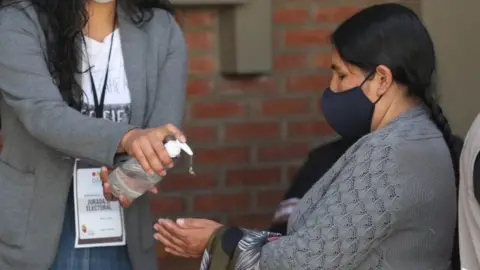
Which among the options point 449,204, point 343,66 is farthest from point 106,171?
point 449,204

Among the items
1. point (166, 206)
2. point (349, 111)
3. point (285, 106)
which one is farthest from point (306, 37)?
point (349, 111)

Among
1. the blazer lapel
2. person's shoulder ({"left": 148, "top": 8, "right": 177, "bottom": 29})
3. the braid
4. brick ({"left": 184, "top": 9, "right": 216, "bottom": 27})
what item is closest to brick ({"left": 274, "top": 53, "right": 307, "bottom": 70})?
brick ({"left": 184, "top": 9, "right": 216, "bottom": 27})

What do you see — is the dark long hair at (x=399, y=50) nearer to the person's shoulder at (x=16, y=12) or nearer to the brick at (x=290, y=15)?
the person's shoulder at (x=16, y=12)

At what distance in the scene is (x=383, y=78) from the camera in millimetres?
2826

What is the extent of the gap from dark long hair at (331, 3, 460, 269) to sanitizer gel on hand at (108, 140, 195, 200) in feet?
1.79

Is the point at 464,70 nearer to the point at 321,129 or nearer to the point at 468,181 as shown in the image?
the point at 321,129

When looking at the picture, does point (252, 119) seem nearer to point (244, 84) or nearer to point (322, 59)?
point (244, 84)

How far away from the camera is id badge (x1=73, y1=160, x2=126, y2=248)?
2.95 metres

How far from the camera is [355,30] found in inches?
113

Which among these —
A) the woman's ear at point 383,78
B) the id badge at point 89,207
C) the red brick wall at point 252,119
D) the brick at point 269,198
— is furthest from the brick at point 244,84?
the woman's ear at point 383,78

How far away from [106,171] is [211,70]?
198 centimetres

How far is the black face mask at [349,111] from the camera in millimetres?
2887

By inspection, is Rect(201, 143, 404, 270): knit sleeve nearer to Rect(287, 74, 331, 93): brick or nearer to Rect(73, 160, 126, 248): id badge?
Rect(73, 160, 126, 248): id badge

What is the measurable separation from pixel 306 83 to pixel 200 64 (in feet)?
1.69
